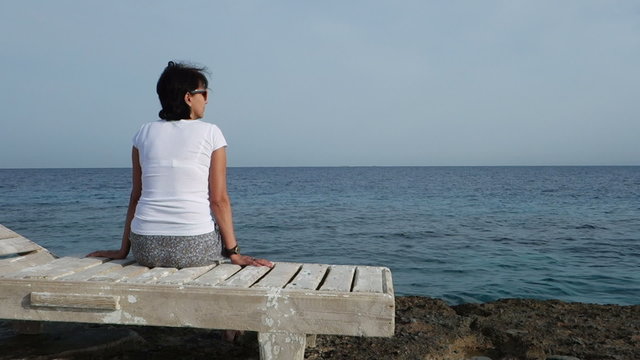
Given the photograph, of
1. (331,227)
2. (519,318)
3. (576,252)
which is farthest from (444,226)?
(519,318)

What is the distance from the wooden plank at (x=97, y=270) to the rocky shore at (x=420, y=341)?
0.80 metres

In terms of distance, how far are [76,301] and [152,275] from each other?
17.4 inches

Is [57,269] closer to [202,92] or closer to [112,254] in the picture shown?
[112,254]

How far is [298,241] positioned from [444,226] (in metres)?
5.80

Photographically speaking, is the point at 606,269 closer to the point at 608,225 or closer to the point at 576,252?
the point at 576,252

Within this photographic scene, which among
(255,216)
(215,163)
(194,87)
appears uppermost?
(194,87)

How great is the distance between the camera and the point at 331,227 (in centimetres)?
1719

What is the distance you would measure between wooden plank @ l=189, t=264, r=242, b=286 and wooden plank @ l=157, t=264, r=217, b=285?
5 centimetres

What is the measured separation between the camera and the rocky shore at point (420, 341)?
4055 millimetres

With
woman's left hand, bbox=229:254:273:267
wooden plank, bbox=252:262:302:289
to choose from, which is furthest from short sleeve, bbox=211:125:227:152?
wooden plank, bbox=252:262:302:289

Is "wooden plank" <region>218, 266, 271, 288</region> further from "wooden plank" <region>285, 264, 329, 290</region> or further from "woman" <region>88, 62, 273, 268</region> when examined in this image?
"wooden plank" <region>285, 264, 329, 290</region>

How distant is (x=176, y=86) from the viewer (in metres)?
3.49

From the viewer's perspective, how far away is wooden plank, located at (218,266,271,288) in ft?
9.78

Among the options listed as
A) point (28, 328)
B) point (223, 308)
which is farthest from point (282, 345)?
point (28, 328)
